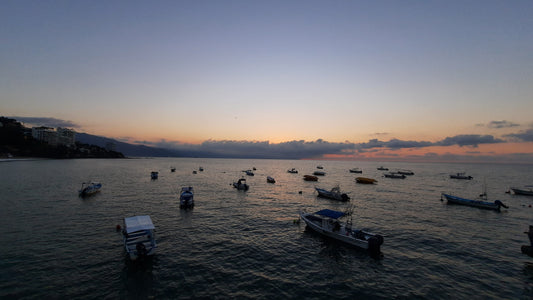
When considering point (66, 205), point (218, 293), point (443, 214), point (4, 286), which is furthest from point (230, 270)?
point (443, 214)

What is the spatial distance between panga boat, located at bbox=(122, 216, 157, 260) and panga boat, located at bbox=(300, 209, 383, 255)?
63.8 feet

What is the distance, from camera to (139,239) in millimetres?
20938

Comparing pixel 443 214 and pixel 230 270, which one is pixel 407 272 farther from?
pixel 443 214

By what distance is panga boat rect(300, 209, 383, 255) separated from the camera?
23.9 m

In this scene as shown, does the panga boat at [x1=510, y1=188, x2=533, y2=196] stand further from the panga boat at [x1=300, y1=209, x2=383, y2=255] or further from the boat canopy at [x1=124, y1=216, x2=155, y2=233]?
the boat canopy at [x1=124, y1=216, x2=155, y2=233]

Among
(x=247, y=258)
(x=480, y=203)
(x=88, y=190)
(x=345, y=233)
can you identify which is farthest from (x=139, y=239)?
(x=480, y=203)

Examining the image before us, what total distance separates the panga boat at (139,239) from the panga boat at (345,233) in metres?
19.4

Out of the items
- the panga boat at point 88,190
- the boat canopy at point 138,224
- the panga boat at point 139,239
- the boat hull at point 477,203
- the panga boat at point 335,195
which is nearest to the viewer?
the panga boat at point 139,239

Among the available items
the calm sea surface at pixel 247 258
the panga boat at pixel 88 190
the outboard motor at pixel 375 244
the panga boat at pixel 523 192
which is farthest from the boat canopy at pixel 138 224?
the panga boat at pixel 523 192

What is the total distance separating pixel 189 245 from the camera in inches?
962

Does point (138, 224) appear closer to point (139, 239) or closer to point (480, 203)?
point (139, 239)

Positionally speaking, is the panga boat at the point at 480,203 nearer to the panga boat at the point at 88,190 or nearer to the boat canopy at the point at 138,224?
the boat canopy at the point at 138,224

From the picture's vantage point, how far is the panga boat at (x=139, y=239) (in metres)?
19.6

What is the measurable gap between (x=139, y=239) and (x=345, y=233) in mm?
22556
